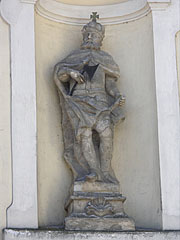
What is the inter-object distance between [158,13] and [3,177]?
229 centimetres

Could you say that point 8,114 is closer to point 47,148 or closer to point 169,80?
point 47,148

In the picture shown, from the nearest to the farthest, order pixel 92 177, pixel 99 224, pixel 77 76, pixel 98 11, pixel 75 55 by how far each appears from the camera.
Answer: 1. pixel 99 224
2. pixel 92 177
3. pixel 77 76
4. pixel 75 55
5. pixel 98 11

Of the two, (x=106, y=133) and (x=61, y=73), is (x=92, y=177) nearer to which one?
(x=106, y=133)

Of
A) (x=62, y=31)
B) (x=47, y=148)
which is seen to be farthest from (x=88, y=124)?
(x=62, y=31)

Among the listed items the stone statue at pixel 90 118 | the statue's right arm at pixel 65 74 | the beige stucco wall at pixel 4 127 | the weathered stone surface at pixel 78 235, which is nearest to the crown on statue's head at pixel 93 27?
the stone statue at pixel 90 118

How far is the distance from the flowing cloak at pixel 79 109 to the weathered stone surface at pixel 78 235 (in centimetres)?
76

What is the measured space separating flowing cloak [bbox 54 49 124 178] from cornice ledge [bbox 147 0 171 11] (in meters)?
0.68

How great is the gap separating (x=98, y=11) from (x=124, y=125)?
126 cm

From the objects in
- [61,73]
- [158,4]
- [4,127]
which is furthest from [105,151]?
[158,4]

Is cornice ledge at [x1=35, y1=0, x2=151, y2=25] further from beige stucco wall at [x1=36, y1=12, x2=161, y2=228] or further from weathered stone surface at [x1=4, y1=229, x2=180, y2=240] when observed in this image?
weathered stone surface at [x1=4, y1=229, x2=180, y2=240]

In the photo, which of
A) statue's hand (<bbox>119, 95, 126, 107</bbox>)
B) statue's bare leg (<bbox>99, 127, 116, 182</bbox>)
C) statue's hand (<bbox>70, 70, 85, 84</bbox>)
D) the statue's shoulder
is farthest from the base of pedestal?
the statue's shoulder

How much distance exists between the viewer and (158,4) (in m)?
8.73

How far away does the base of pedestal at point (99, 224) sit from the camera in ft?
26.2

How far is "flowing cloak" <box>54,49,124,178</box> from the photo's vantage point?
8.37 m
